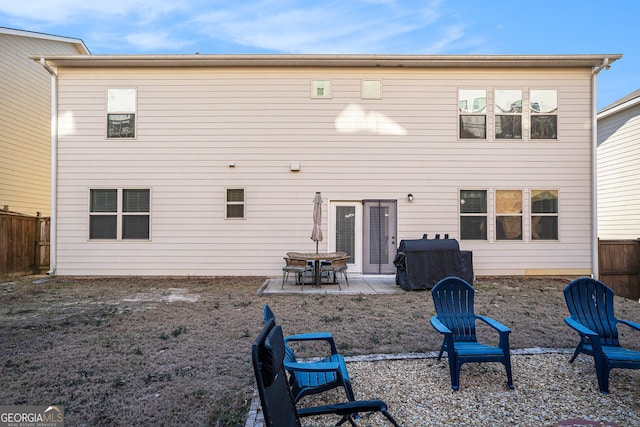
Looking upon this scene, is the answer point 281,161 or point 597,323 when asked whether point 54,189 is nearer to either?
point 281,161

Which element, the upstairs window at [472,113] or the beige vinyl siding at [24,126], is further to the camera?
the beige vinyl siding at [24,126]

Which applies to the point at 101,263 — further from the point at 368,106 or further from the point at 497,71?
the point at 497,71

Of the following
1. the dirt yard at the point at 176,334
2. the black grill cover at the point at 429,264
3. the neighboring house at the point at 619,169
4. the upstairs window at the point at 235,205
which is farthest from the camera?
the neighboring house at the point at 619,169

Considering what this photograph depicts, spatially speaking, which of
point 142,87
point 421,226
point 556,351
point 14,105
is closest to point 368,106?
A: point 421,226

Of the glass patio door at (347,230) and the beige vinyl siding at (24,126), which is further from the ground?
the beige vinyl siding at (24,126)

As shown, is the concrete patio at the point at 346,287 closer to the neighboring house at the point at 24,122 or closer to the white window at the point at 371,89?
the white window at the point at 371,89

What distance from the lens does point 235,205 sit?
9953 mm

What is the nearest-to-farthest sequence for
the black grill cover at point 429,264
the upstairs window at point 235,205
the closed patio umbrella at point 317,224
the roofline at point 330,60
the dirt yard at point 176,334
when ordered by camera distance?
1. the dirt yard at point 176,334
2. the black grill cover at point 429,264
3. the closed patio umbrella at point 317,224
4. the roofline at point 330,60
5. the upstairs window at point 235,205

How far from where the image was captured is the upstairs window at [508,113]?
10086 mm

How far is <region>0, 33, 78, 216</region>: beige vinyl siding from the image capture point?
11.4 meters

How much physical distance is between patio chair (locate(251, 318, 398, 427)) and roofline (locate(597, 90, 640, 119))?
14.5m

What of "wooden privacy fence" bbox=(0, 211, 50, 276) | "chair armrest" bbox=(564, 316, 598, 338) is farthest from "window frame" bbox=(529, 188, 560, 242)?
"wooden privacy fence" bbox=(0, 211, 50, 276)

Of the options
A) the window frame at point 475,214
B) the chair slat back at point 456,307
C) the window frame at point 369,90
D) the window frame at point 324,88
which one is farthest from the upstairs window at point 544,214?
the chair slat back at point 456,307

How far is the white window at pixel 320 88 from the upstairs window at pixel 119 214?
5.18 m
